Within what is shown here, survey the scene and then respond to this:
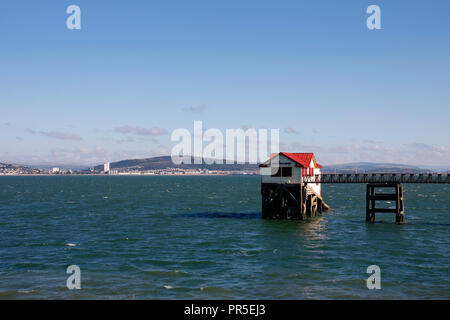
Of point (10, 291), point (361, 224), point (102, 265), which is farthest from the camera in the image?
point (361, 224)

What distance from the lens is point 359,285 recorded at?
89.6ft

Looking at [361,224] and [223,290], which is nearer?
[223,290]

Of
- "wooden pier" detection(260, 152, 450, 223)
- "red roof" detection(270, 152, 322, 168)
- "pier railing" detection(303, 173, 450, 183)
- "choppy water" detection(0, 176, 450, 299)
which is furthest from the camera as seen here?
"red roof" detection(270, 152, 322, 168)

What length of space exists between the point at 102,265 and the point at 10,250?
10625mm

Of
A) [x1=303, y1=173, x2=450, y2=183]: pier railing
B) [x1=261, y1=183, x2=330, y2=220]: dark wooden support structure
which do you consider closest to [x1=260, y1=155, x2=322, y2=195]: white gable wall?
[x1=261, y1=183, x2=330, y2=220]: dark wooden support structure

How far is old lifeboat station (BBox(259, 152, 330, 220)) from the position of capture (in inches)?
2151

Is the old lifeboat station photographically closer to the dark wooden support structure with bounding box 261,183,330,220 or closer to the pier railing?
the dark wooden support structure with bounding box 261,183,330,220

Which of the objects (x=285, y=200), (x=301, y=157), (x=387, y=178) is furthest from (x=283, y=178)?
(x=387, y=178)

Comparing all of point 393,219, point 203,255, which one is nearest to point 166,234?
point 203,255

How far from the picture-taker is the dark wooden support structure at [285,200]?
54750mm

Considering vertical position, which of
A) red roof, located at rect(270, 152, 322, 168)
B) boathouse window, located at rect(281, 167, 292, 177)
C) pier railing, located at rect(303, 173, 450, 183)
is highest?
red roof, located at rect(270, 152, 322, 168)

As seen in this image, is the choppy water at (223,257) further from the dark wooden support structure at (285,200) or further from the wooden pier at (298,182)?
the wooden pier at (298,182)
